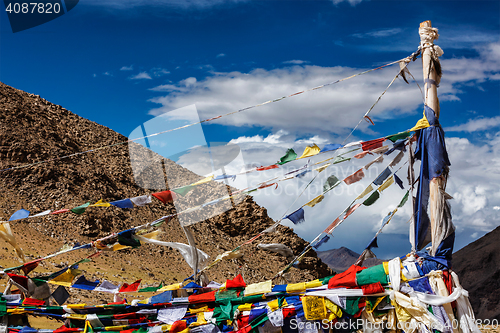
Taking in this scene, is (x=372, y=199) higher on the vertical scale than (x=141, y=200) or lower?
lower

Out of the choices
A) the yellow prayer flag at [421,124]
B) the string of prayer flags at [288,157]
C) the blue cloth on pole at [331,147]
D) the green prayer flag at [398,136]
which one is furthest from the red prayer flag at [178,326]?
the yellow prayer flag at [421,124]

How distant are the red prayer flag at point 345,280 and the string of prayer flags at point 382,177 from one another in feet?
5.27

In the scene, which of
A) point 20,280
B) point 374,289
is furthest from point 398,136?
point 20,280

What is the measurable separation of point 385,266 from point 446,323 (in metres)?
1.02

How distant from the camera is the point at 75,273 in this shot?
819 centimetres

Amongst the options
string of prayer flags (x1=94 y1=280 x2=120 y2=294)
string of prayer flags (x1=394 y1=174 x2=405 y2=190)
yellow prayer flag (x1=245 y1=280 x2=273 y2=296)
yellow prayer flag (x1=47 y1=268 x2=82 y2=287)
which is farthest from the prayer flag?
string of prayer flags (x1=394 y1=174 x2=405 y2=190)

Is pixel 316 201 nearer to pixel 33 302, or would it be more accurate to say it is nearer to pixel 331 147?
pixel 331 147

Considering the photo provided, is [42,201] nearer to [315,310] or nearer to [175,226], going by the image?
[175,226]

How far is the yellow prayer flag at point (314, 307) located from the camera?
5898 mm

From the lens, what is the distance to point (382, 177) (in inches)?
273

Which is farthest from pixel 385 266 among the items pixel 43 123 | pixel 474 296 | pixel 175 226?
pixel 43 123

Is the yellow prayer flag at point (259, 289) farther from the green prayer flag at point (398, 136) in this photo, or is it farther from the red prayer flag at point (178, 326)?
the green prayer flag at point (398, 136)

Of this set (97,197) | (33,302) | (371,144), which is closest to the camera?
(371,144)

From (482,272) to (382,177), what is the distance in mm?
20955
